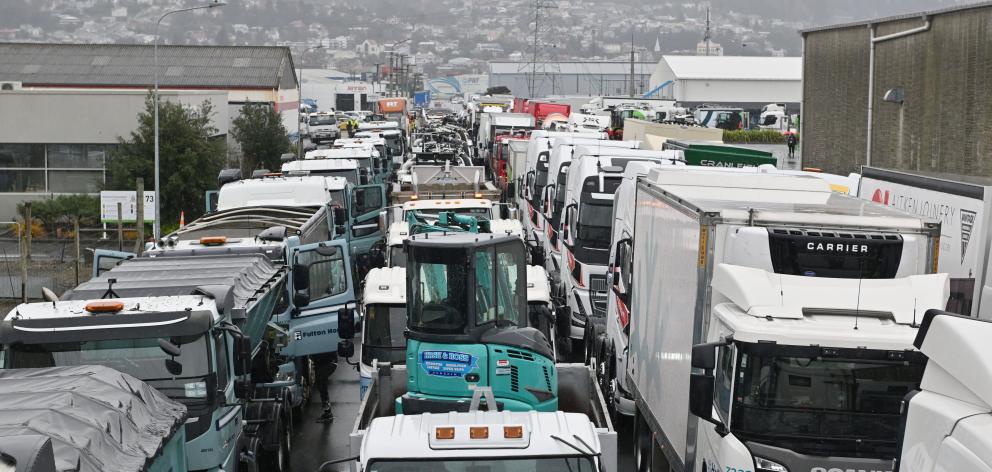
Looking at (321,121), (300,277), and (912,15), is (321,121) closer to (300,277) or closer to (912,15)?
(912,15)

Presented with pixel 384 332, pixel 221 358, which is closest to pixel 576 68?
pixel 384 332

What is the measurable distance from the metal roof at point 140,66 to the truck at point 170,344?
210 feet

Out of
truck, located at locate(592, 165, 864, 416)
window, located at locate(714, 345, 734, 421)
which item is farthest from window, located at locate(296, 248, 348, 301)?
window, located at locate(714, 345, 734, 421)

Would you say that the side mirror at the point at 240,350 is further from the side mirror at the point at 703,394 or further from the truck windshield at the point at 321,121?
the truck windshield at the point at 321,121

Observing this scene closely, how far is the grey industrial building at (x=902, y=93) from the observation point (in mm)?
27391

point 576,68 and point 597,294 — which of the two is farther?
point 576,68

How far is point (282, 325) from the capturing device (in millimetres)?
16078

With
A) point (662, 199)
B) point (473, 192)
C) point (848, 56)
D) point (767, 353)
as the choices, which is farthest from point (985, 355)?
point (848, 56)

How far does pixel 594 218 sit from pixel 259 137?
35.4 meters

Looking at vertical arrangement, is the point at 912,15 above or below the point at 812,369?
above

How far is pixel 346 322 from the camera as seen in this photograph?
14.3 m

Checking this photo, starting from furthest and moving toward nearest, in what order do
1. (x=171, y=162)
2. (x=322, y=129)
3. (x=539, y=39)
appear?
(x=539, y=39)
(x=322, y=129)
(x=171, y=162)

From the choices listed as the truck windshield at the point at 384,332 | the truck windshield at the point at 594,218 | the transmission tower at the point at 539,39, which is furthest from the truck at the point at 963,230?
the transmission tower at the point at 539,39

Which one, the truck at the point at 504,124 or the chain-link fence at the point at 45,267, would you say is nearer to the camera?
the chain-link fence at the point at 45,267
